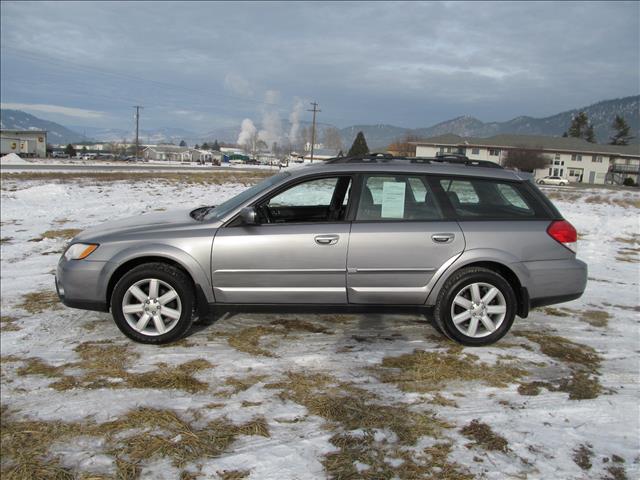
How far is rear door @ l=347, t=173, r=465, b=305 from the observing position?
3.84 meters

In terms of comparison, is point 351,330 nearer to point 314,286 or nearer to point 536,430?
point 314,286

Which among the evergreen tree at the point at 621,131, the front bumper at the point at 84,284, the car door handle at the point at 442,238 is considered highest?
the evergreen tree at the point at 621,131

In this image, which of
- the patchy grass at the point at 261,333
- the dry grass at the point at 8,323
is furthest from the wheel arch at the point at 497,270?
the dry grass at the point at 8,323

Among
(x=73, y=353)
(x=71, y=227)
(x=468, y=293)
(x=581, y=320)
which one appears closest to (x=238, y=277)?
(x=73, y=353)

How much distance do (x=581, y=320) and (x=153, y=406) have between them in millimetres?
4345

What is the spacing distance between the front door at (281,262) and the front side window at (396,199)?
0.28 m

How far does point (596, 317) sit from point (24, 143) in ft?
276

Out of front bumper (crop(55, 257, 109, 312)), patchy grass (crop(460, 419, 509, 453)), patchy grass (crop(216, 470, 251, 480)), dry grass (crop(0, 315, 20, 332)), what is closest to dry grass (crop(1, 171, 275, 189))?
dry grass (crop(0, 315, 20, 332))

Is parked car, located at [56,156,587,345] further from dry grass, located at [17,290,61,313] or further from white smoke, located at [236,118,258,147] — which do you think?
white smoke, located at [236,118,258,147]

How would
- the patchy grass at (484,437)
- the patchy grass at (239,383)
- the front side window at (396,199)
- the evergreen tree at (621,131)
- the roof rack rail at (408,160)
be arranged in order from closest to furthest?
the patchy grass at (484,437), the patchy grass at (239,383), the front side window at (396,199), the roof rack rail at (408,160), the evergreen tree at (621,131)

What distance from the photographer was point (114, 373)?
3.39 m

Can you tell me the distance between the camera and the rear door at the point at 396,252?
3.84 metres

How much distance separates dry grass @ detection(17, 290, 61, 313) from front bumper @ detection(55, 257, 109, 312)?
3.58 feet

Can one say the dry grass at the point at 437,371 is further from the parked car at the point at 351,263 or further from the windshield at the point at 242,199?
the windshield at the point at 242,199
